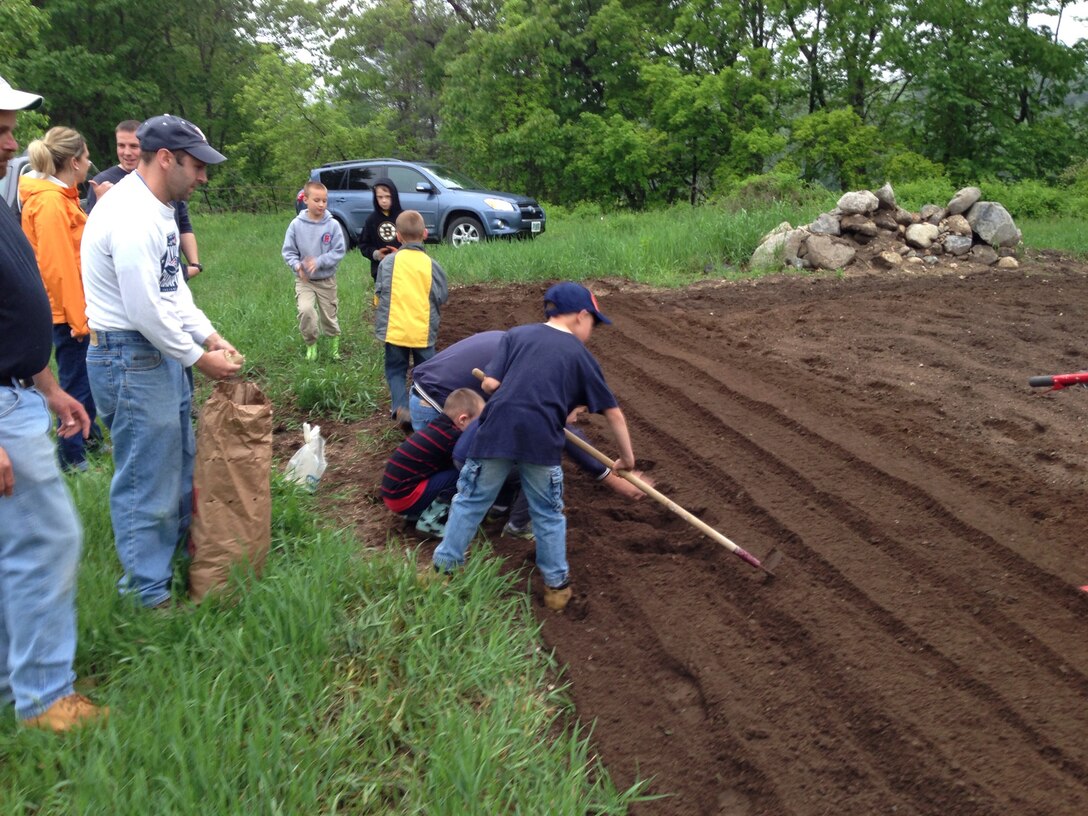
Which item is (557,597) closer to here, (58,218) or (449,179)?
(58,218)

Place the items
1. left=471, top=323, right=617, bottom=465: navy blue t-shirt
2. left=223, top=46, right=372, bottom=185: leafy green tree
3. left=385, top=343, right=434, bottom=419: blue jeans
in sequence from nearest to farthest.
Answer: left=471, top=323, right=617, bottom=465: navy blue t-shirt
left=385, top=343, right=434, bottom=419: blue jeans
left=223, top=46, right=372, bottom=185: leafy green tree

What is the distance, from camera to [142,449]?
3.50 metres

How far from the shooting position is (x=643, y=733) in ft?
10.5

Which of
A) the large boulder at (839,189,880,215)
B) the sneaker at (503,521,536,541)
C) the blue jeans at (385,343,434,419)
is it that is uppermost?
the large boulder at (839,189,880,215)

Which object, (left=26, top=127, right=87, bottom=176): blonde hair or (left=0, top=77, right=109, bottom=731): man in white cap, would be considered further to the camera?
(left=26, top=127, right=87, bottom=176): blonde hair

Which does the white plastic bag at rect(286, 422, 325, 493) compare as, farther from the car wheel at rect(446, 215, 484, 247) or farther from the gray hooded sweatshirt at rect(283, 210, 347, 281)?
the car wheel at rect(446, 215, 484, 247)

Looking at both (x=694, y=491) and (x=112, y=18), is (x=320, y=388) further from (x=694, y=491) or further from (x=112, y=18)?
(x=112, y=18)

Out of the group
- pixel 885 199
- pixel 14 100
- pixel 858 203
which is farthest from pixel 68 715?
pixel 885 199

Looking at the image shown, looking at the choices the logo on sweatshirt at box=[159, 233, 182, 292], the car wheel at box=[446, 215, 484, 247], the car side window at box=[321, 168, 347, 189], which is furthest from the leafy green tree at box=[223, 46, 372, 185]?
the logo on sweatshirt at box=[159, 233, 182, 292]

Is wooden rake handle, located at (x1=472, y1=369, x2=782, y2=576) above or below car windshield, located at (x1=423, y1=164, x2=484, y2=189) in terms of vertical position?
below

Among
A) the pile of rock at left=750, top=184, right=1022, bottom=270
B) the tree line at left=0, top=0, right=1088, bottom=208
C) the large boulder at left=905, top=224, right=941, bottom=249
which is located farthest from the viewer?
the tree line at left=0, top=0, right=1088, bottom=208

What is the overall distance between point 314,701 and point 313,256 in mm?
4949

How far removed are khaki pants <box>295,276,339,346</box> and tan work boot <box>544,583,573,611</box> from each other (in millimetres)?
4284

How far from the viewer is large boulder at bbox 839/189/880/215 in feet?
40.1
